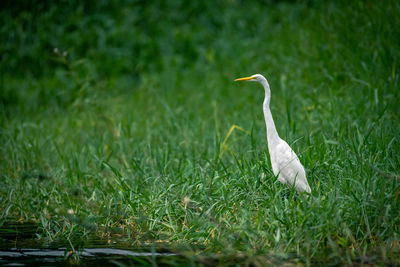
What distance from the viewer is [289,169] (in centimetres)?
347

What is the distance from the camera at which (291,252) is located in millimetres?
2973

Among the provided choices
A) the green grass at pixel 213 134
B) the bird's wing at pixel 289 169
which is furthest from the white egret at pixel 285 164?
the green grass at pixel 213 134

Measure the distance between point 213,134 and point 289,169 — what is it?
199cm

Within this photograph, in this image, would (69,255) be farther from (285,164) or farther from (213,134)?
(213,134)

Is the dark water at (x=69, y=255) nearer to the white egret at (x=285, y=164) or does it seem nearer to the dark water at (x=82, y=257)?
the dark water at (x=82, y=257)

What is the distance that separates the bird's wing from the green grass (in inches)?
3.9

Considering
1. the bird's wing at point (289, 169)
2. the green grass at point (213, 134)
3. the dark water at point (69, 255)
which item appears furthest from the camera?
the bird's wing at point (289, 169)

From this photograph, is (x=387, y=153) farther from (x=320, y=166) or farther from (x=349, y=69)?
(x=349, y=69)

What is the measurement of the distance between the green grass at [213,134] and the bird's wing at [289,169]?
10cm

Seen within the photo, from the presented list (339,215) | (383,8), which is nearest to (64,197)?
(339,215)

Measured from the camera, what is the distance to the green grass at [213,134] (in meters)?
3.10

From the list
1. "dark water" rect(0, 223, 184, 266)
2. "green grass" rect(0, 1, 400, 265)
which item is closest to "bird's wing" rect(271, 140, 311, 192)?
"green grass" rect(0, 1, 400, 265)

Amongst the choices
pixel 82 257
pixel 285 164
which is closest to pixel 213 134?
pixel 285 164

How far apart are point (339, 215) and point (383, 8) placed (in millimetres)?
4852
